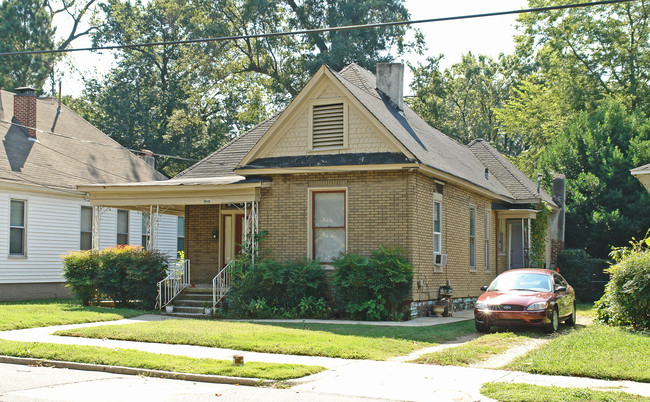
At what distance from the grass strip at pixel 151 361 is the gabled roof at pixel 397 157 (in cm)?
853

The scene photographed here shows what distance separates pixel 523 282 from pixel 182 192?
30.8 ft

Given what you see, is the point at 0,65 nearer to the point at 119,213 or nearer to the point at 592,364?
the point at 119,213

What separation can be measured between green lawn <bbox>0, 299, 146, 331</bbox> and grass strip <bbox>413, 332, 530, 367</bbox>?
8.87m

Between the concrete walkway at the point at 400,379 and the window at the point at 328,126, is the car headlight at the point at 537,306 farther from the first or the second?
the window at the point at 328,126

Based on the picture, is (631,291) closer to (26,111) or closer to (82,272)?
(82,272)

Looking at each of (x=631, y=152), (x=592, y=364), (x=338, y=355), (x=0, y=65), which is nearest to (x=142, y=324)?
(x=338, y=355)

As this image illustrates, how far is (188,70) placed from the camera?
4166 cm

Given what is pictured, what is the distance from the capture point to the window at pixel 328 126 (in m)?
19.2

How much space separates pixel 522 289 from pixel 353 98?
6475 mm

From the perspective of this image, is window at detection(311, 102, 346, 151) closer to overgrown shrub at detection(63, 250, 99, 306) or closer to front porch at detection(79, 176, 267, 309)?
front porch at detection(79, 176, 267, 309)

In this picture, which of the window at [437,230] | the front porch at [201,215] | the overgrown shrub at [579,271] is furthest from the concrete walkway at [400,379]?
the overgrown shrub at [579,271]

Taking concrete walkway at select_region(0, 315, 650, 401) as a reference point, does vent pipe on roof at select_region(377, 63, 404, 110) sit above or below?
above

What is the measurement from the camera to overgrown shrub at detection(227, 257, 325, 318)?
59.8 feet

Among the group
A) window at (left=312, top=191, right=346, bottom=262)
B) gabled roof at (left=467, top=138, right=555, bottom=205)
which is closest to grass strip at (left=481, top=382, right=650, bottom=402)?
window at (left=312, top=191, right=346, bottom=262)
